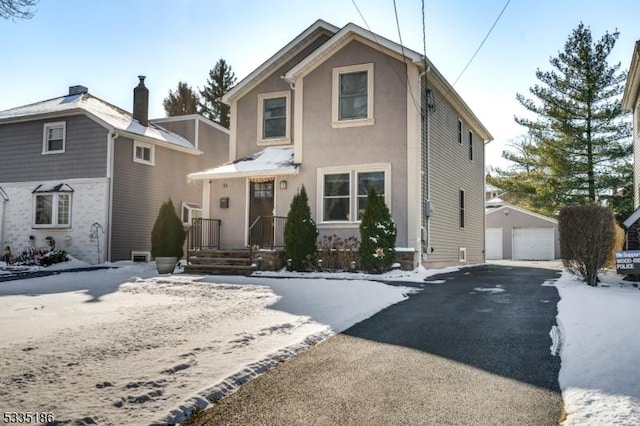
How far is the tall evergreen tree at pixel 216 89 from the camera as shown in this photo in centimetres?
3794

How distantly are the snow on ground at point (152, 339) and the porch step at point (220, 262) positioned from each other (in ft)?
9.96

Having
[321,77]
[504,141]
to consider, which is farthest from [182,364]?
[504,141]

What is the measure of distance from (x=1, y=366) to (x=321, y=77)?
36.6ft

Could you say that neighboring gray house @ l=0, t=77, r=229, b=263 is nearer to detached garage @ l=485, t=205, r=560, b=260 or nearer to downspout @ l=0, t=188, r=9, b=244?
downspout @ l=0, t=188, r=9, b=244

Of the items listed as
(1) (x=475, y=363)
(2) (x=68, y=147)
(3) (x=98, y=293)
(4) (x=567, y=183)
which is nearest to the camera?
(1) (x=475, y=363)

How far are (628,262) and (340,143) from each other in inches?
278

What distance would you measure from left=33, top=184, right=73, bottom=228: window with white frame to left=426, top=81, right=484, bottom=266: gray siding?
12516mm

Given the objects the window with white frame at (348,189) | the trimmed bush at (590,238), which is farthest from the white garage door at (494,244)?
the trimmed bush at (590,238)

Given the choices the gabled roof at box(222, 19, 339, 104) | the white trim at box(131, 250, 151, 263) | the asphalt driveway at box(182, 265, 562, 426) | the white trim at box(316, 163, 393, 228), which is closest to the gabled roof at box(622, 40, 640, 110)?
the white trim at box(316, 163, 393, 228)

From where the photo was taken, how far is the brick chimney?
19.7 metres

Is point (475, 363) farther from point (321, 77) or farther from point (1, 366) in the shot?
point (321, 77)

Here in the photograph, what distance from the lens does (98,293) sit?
8.29 m

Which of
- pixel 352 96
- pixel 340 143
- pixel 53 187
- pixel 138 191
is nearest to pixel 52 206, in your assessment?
pixel 53 187

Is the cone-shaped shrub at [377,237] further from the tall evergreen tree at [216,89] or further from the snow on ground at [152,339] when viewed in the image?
the tall evergreen tree at [216,89]
